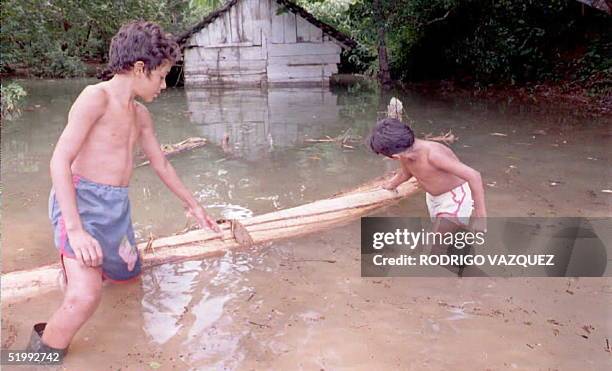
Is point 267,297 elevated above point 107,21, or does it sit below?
below

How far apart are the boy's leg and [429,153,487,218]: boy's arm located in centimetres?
214

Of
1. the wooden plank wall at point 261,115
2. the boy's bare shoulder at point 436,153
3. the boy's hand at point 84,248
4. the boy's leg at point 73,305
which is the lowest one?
the wooden plank wall at point 261,115

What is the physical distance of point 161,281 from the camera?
3541 mm

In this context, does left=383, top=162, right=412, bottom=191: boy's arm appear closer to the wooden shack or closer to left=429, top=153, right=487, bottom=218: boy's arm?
left=429, top=153, right=487, bottom=218: boy's arm

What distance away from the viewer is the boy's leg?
2.51 metres

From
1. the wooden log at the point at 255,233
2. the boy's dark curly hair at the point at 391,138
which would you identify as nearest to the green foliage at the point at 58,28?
the wooden log at the point at 255,233

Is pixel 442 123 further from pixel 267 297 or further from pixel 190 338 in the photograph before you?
pixel 190 338

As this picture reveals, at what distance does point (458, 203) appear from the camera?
3.70 m

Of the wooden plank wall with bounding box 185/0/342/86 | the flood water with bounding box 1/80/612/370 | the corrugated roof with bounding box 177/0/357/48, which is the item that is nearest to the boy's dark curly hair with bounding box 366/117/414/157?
the flood water with bounding box 1/80/612/370

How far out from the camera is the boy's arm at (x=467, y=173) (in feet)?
11.2

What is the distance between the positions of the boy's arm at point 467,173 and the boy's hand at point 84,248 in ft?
6.94

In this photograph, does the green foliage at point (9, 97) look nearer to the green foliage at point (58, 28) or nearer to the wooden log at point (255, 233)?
the green foliage at point (58, 28)

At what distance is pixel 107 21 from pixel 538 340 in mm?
19014

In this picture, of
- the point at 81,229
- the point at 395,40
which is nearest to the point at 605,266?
the point at 81,229
